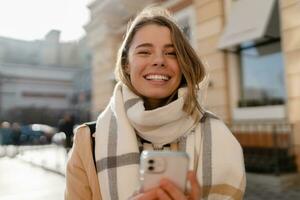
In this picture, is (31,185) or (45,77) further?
(45,77)

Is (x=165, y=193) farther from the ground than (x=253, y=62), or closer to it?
closer to it

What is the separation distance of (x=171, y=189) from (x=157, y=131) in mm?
457

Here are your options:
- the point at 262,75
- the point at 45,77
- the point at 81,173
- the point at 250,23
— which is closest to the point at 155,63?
the point at 81,173

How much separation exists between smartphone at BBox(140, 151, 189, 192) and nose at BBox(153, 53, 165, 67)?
0.55 m

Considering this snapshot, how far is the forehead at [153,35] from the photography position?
1623 millimetres

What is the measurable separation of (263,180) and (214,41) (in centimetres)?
363

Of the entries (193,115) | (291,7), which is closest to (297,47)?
(291,7)

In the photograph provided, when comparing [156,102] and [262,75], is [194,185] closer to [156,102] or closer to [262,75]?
[156,102]

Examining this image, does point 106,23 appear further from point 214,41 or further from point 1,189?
point 1,189

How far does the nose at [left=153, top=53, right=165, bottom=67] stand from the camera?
160 cm

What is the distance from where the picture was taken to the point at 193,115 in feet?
5.32

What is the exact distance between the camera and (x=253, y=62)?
8.36 m

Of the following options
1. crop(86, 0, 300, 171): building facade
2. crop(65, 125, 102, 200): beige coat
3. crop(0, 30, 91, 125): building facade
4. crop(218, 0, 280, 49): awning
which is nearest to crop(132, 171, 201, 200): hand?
crop(65, 125, 102, 200): beige coat

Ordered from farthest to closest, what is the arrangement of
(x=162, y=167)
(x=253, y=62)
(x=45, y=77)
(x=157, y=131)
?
(x=45, y=77)
(x=253, y=62)
(x=157, y=131)
(x=162, y=167)
